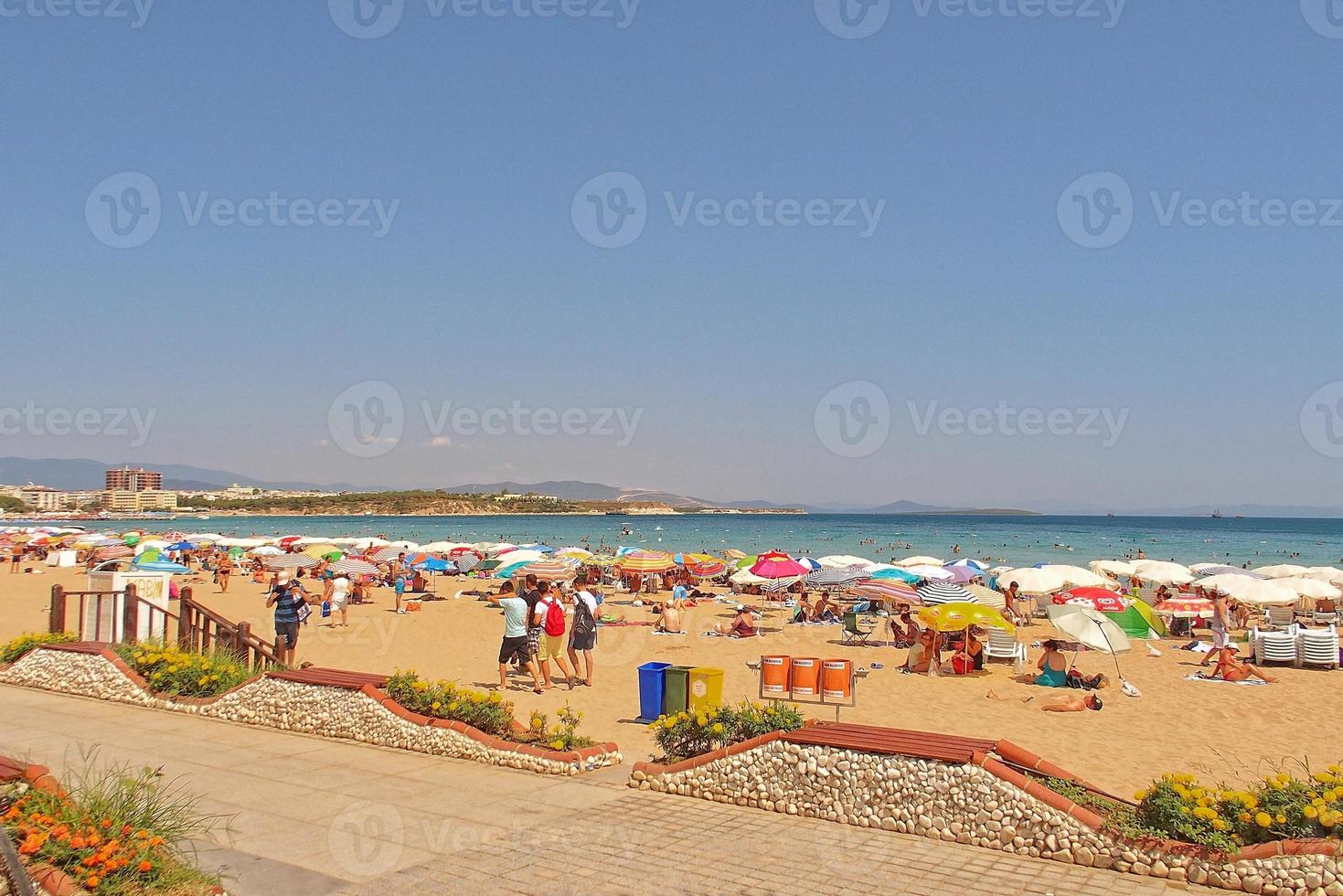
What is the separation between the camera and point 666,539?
313ft

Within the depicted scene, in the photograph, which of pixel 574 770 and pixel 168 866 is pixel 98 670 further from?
pixel 168 866

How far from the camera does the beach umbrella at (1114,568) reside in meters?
26.7

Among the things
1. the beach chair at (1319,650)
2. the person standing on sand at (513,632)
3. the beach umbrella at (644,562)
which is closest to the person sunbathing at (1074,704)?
the beach chair at (1319,650)

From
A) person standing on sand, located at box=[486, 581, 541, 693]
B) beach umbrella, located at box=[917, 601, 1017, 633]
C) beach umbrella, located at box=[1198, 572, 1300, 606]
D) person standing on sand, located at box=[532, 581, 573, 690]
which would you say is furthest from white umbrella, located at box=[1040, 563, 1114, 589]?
person standing on sand, located at box=[486, 581, 541, 693]

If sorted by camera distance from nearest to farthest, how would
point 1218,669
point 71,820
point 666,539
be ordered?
point 71,820, point 1218,669, point 666,539

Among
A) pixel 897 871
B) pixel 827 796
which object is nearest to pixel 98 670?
pixel 827 796

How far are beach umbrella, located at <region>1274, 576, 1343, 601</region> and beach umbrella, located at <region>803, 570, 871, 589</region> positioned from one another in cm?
853

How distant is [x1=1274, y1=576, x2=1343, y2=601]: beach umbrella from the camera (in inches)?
793

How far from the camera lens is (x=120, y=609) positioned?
13.6 m

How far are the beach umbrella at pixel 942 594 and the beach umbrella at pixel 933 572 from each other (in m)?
5.29

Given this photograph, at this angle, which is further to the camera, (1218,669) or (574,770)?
(1218,669)

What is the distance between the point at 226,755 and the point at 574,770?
319cm

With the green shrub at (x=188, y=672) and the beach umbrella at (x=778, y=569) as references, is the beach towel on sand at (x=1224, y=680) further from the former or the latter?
the green shrub at (x=188, y=672)

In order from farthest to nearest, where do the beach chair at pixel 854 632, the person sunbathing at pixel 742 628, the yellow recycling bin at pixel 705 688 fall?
the person sunbathing at pixel 742 628 < the beach chair at pixel 854 632 < the yellow recycling bin at pixel 705 688
